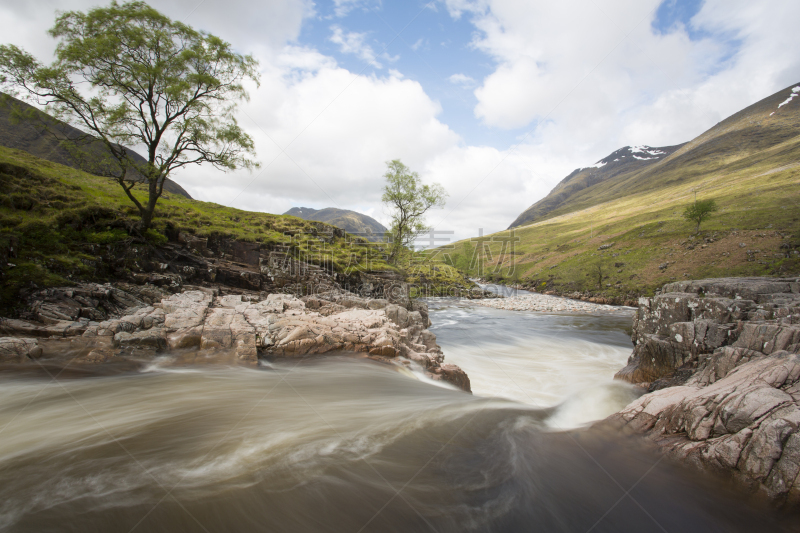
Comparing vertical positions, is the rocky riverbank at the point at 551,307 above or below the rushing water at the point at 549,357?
above

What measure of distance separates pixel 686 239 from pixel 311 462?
75.4 metres

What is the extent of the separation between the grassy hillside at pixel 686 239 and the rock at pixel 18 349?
188ft

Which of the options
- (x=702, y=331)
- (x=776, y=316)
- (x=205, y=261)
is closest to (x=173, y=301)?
(x=205, y=261)

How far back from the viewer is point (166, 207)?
925 inches

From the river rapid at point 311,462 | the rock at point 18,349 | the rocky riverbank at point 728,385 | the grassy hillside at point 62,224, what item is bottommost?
the river rapid at point 311,462

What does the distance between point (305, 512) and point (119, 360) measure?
29.6 ft

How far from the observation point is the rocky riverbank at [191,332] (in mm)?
9289

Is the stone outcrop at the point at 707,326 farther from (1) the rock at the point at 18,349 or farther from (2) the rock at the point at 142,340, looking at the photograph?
(1) the rock at the point at 18,349

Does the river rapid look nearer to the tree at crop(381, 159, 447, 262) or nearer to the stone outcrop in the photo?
the stone outcrop

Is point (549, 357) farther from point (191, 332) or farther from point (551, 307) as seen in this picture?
point (551, 307)

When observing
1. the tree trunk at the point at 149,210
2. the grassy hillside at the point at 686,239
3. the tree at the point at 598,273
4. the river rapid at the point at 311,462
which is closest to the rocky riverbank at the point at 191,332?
the river rapid at the point at 311,462

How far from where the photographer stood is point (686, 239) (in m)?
55.3

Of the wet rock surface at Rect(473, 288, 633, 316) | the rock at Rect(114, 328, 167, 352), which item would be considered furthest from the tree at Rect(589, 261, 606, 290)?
the rock at Rect(114, 328, 167, 352)

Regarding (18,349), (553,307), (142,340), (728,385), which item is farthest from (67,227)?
(553,307)
